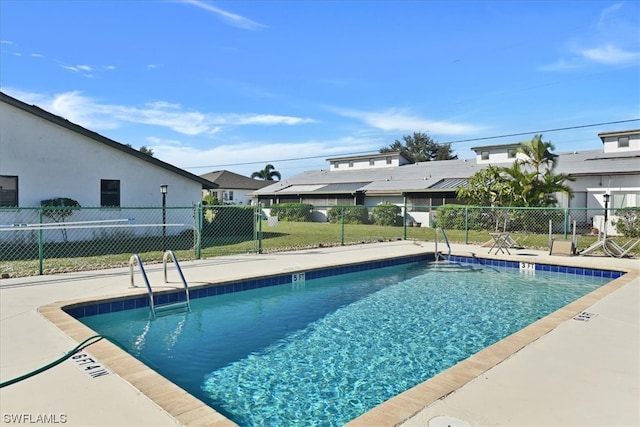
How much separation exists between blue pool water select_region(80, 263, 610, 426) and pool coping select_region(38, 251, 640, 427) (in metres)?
0.62

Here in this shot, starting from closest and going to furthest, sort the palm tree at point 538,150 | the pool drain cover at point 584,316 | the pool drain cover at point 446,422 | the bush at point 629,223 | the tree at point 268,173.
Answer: the pool drain cover at point 446,422 < the pool drain cover at point 584,316 < the bush at point 629,223 < the palm tree at point 538,150 < the tree at point 268,173

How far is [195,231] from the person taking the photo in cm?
1202

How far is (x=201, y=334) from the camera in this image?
566 cm

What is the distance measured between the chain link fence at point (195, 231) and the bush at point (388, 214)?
0.06 meters

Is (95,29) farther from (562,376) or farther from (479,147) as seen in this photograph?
(479,147)

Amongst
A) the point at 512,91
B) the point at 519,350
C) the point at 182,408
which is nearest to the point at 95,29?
the point at 182,408

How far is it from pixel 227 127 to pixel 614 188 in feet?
76.7

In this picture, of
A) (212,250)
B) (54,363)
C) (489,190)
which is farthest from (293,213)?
(54,363)

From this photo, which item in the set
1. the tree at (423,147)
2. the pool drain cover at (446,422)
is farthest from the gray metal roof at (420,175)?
the tree at (423,147)

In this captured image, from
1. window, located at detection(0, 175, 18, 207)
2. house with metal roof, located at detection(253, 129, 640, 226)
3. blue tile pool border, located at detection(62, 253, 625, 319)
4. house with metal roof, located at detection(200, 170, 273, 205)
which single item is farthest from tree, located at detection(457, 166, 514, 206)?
house with metal roof, located at detection(200, 170, 273, 205)

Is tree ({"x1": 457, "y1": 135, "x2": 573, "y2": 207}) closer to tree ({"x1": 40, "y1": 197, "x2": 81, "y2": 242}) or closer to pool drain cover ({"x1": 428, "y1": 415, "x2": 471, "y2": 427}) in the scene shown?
tree ({"x1": 40, "y1": 197, "x2": 81, "y2": 242})

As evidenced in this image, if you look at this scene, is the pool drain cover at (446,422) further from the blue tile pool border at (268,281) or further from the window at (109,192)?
the window at (109,192)

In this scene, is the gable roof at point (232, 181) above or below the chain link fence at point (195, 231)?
above

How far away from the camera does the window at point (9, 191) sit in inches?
509
